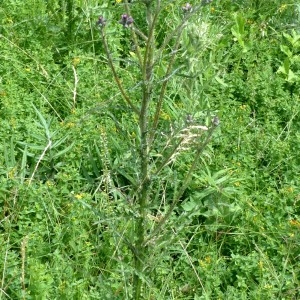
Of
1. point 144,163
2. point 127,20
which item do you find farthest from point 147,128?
point 127,20

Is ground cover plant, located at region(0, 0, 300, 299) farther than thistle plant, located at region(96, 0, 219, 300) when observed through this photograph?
Yes

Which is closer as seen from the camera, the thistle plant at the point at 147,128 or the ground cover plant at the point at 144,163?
the thistle plant at the point at 147,128

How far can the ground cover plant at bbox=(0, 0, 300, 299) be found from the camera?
230cm

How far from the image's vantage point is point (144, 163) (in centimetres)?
210

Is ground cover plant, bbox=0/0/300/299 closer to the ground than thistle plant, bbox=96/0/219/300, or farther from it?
closer to the ground

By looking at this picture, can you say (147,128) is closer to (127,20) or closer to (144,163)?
(144,163)

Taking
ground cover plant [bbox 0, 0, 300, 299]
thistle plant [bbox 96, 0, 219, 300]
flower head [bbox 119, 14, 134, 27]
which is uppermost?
flower head [bbox 119, 14, 134, 27]

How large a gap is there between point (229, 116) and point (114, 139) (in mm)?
730

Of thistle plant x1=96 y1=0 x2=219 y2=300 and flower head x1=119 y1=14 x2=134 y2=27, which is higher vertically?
flower head x1=119 y1=14 x2=134 y2=27

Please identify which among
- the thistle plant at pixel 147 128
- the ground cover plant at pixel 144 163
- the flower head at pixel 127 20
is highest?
the flower head at pixel 127 20

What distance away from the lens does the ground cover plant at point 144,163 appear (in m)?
2.30

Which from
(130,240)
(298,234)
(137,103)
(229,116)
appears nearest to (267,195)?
(298,234)

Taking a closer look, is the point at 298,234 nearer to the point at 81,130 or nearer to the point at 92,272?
the point at 92,272

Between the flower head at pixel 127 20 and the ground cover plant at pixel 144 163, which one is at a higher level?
the flower head at pixel 127 20
